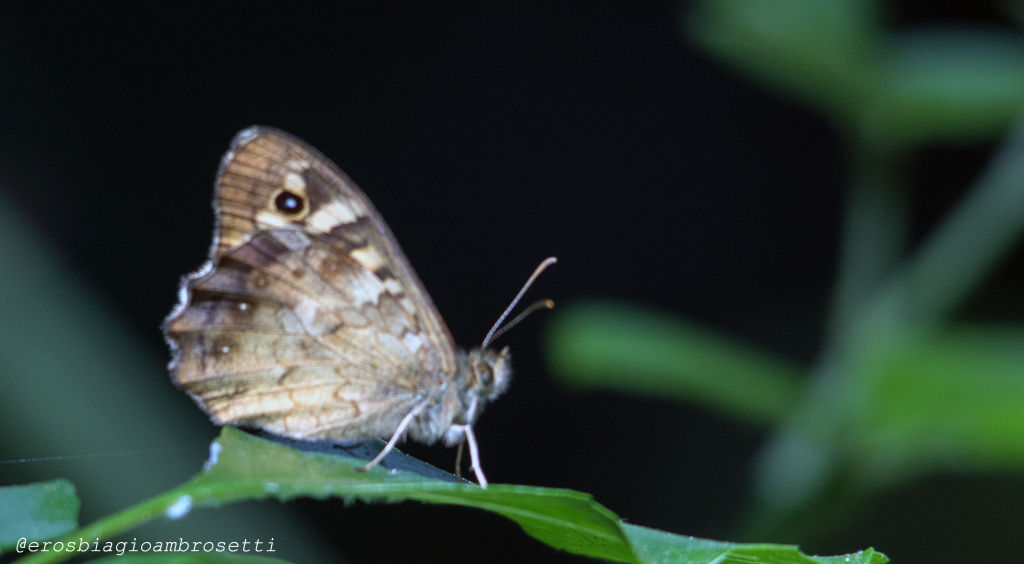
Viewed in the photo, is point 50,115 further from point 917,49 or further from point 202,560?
point 202,560

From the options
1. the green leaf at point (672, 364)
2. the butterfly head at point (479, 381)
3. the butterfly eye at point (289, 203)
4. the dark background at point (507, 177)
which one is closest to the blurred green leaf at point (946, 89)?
the green leaf at point (672, 364)

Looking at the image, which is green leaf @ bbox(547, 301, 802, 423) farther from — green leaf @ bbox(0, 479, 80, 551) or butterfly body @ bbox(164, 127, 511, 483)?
green leaf @ bbox(0, 479, 80, 551)

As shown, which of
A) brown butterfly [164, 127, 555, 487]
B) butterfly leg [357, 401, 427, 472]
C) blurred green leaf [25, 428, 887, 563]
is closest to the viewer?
blurred green leaf [25, 428, 887, 563]

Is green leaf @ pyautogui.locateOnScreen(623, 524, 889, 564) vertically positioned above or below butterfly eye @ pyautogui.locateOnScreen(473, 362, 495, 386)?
above

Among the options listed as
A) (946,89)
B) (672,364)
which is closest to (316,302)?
(672,364)

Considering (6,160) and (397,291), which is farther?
(6,160)

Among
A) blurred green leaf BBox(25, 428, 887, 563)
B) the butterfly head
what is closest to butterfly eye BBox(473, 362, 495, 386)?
the butterfly head

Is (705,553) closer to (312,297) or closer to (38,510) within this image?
(38,510)

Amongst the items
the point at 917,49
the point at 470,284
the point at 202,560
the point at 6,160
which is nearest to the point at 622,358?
the point at 917,49
